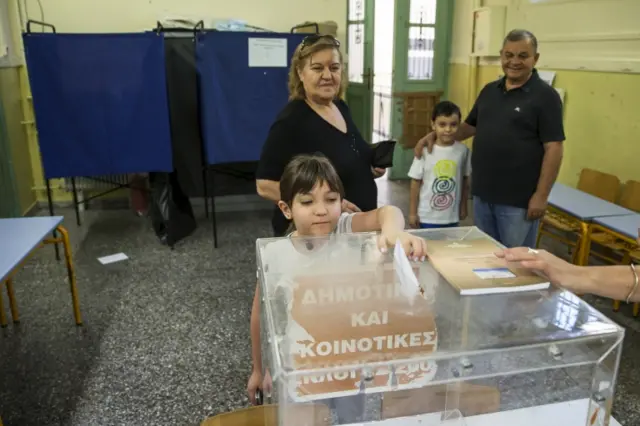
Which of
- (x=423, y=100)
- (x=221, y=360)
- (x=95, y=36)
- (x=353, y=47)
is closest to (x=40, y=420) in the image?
(x=221, y=360)

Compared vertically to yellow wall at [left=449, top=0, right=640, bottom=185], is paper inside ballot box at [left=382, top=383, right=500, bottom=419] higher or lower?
lower

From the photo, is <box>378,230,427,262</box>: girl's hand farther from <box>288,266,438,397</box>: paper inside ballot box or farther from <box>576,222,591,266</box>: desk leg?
<box>576,222,591,266</box>: desk leg

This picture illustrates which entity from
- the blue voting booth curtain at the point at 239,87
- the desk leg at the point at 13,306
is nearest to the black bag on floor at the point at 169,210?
the blue voting booth curtain at the point at 239,87

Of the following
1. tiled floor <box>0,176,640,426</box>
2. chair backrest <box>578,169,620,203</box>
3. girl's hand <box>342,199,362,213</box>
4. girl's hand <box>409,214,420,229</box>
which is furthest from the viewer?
chair backrest <box>578,169,620,203</box>

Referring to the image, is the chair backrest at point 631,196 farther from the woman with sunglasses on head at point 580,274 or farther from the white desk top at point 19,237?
the white desk top at point 19,237

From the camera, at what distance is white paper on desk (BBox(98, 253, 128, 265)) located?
12.4 ft

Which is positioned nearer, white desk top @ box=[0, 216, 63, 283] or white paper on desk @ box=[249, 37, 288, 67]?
white desk top @ box=[0, 216, 63, 283]

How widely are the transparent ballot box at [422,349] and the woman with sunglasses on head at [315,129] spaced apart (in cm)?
72

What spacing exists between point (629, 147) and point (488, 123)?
1.28m

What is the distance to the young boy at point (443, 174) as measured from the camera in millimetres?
2795

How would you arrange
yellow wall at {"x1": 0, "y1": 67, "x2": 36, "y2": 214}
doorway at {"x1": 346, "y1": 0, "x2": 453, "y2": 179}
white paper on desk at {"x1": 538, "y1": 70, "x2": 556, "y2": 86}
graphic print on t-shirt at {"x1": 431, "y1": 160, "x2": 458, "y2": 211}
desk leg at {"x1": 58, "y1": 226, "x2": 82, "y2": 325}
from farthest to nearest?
doorway at {"x1": 346, "y1": 0, "x2": 453, "y2": 179} < yellow wall at {"x1": 0, "y1": 67, "x2": 36, "y2": 214} < white paper on desk at {"x1": 538, "y1": 70, "x2": 556, "y2": 86} < graphic print on t-shirt at {"x1": 431, "y1": 160, "x2": 458, "y2": 211} < desk leg at {"x1": 58, "y1": 226, "x2": 82, "y2": 325}

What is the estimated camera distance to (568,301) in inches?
39.5

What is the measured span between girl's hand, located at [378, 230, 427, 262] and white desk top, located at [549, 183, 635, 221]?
2.13 meters

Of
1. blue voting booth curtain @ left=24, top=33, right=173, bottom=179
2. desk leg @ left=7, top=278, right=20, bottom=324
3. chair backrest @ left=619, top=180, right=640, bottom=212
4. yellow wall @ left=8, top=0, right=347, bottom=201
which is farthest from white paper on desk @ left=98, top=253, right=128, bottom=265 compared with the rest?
chair backrest @ left=619, top=180, right=640, bottom=212
